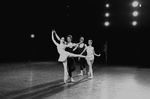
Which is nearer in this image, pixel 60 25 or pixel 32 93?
pixel 32 93

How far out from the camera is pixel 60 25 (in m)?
25.2

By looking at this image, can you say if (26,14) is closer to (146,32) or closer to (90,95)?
(146,32)

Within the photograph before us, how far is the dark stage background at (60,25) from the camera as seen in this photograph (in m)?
22.6

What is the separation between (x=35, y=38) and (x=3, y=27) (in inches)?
201

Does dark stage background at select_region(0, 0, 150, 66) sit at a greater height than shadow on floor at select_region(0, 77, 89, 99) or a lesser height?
greater

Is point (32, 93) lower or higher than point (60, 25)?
lower

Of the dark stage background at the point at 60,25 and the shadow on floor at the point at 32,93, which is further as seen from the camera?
the dark stage background at the point at 60,25

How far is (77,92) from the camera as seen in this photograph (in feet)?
19.3

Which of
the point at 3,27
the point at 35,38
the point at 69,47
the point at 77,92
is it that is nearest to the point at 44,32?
the point at 35,38

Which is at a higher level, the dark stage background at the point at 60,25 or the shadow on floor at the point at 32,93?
the dark stage background at the point at 60,25

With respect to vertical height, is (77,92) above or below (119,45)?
below

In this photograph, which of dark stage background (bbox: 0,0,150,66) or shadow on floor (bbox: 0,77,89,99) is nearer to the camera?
shadow on floor (bbox: 0,77,89,99)

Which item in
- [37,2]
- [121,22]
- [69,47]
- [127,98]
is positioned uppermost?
[37,2]

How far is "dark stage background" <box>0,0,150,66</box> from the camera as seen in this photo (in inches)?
891
